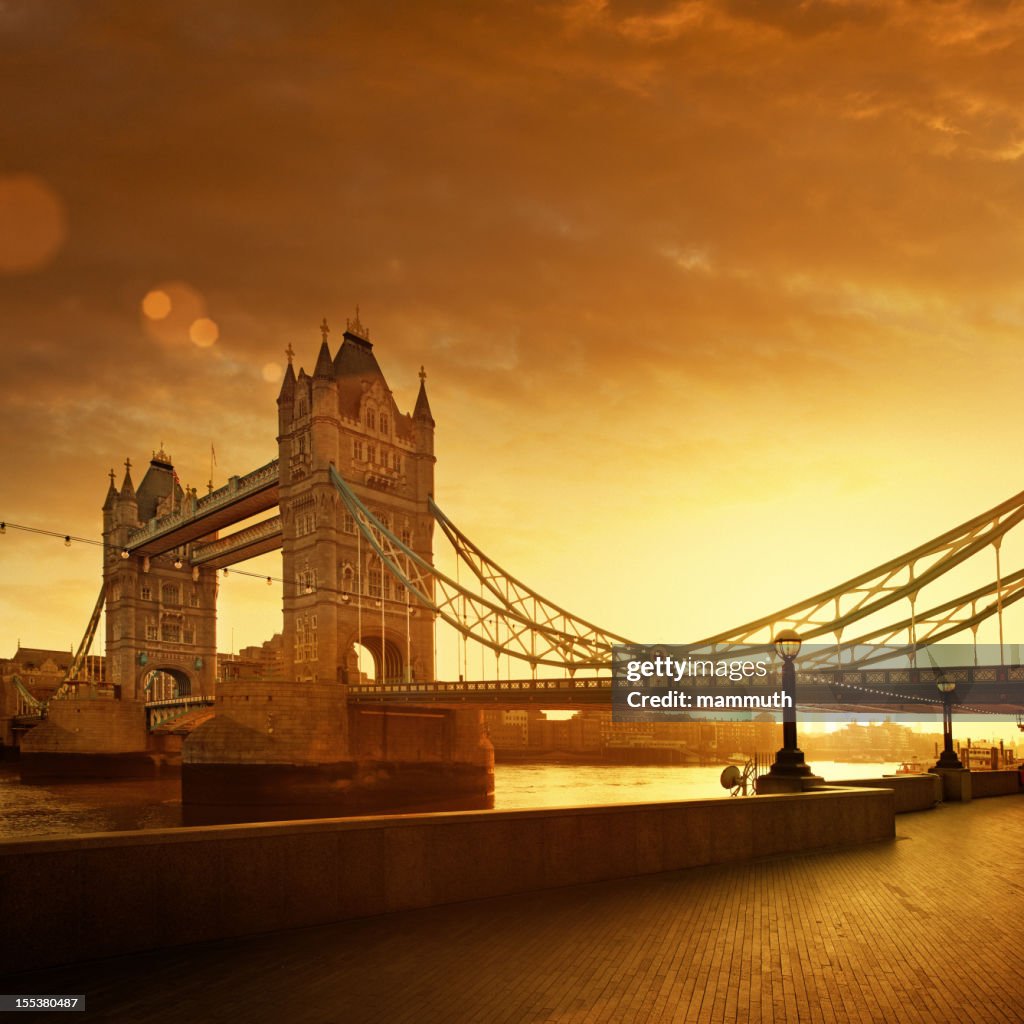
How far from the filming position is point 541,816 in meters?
9.73

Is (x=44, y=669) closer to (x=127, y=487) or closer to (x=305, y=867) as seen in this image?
(x=127, y=487)

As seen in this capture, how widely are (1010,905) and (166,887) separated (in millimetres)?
7909

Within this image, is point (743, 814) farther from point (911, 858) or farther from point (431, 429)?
point (431, 429)

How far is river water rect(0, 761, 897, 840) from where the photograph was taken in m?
37.8

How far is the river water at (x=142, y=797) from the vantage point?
124 ft

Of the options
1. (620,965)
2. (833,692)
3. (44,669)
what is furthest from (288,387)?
(44,669)

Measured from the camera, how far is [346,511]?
5800cm

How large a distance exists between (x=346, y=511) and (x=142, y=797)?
65.0 ft

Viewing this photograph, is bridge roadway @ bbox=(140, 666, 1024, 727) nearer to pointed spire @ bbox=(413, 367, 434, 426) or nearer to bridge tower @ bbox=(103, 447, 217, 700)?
pointed spire @ bbox=(413, 367, 434, 426)

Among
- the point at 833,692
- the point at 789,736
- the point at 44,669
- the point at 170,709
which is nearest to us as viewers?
the point at 789,736

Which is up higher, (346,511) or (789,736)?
(346,511)

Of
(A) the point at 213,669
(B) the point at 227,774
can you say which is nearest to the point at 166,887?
(B) the point at 227,774

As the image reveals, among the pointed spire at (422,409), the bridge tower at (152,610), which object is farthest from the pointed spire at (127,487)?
the pointed spire at (422,409)

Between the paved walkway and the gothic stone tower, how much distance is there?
4576cm
